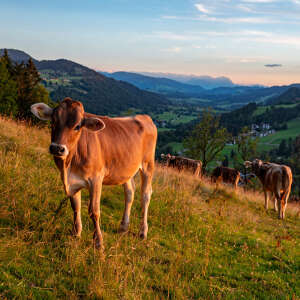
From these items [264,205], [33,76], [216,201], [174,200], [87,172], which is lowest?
[264,205]

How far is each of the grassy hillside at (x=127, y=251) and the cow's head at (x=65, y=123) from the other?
1.66 meters

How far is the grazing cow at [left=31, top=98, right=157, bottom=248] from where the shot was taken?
168 inches

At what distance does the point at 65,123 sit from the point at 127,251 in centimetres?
275

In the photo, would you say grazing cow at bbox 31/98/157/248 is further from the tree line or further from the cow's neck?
the tree line

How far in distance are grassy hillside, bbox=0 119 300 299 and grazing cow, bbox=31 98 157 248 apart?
0.57m

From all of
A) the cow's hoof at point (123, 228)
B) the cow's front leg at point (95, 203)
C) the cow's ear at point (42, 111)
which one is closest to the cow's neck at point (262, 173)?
the cow's hoof at point (123, 228)

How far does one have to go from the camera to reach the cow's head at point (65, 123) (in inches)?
162

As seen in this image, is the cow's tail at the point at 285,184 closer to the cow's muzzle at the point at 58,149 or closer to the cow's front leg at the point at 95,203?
the cow's front leg at the point at 95,203

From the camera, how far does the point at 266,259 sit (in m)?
6.54

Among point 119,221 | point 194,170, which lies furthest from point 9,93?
point 119,221

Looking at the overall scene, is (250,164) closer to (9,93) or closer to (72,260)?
(72,260)

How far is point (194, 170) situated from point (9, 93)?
36480 millimetres

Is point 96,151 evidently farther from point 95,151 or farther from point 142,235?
point 142,235

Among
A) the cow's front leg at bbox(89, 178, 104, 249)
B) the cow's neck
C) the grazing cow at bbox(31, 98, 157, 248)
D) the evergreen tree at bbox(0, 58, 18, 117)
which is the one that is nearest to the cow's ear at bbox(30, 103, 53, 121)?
the grazing cow at bbox(31, 98, 157, 248)
